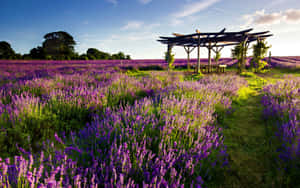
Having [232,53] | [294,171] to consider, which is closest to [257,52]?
[232,53]

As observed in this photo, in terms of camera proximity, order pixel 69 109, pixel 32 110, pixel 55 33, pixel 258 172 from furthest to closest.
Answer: pixel 55 33
pixel 69 109
pixel 32 110
pixel 258 172

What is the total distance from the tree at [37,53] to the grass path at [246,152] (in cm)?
4659

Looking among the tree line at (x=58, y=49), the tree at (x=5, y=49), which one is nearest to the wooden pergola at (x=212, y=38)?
the tree line at (x=58, y=49)

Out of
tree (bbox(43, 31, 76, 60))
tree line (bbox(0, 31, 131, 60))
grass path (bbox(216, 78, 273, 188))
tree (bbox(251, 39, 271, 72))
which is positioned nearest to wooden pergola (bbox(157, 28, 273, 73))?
tree (bbox(251, 39, 271, 72))

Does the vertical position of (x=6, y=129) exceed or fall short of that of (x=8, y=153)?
it exceeds it

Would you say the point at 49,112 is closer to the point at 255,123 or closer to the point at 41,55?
the point at 255,123

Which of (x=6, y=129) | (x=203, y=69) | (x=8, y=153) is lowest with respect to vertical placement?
(x=8, y=153)

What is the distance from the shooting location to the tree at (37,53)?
130 ft

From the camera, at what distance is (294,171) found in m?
1.65

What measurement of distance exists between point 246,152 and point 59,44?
52464 millimetres

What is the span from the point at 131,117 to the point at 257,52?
14.7 m

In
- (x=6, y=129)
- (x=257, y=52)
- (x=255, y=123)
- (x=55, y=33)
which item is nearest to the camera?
(x=6, y=129)

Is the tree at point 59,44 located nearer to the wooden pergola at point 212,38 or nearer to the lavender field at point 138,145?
the wooden pergola at point 212,38

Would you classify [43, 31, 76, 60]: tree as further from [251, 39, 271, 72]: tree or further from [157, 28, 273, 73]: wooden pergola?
[251, 39, 271, 72]: tree
